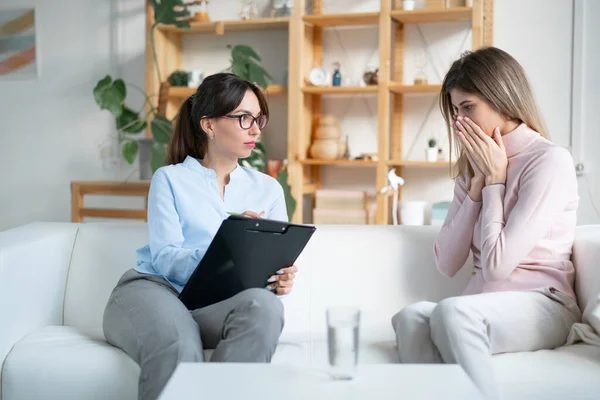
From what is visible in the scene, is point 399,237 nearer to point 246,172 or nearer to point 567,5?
point 246,172

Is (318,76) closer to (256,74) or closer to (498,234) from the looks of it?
(256,74)

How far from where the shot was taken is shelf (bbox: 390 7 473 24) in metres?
4.12

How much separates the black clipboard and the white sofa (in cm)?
22

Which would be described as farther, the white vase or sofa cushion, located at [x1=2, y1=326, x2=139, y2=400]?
the white vase

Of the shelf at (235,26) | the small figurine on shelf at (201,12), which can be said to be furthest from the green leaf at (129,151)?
the small figurine on shelf at (201,12)

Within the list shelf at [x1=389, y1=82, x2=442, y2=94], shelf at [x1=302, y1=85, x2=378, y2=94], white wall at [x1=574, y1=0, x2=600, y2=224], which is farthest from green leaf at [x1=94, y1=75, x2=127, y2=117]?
white wall at [x1=574, y1=0, x2=600, y2=224]

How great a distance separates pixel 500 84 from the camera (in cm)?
205

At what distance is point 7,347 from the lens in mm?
2016

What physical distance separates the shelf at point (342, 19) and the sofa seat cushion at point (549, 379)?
284 centimetres

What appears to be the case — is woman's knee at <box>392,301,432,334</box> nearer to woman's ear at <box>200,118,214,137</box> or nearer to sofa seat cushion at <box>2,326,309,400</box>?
sofa seat cushion at <box>2,326,309,400</box>

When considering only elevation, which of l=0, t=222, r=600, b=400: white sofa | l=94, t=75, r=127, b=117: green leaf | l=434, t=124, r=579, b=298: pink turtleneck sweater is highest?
l=94, t=75, r=127, b=117: green leaf

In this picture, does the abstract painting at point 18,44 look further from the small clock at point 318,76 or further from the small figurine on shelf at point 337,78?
the small figurine on shelf at point 337,78

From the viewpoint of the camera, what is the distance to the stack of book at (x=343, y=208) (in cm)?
436

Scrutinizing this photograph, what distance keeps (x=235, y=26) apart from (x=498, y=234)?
302cm
